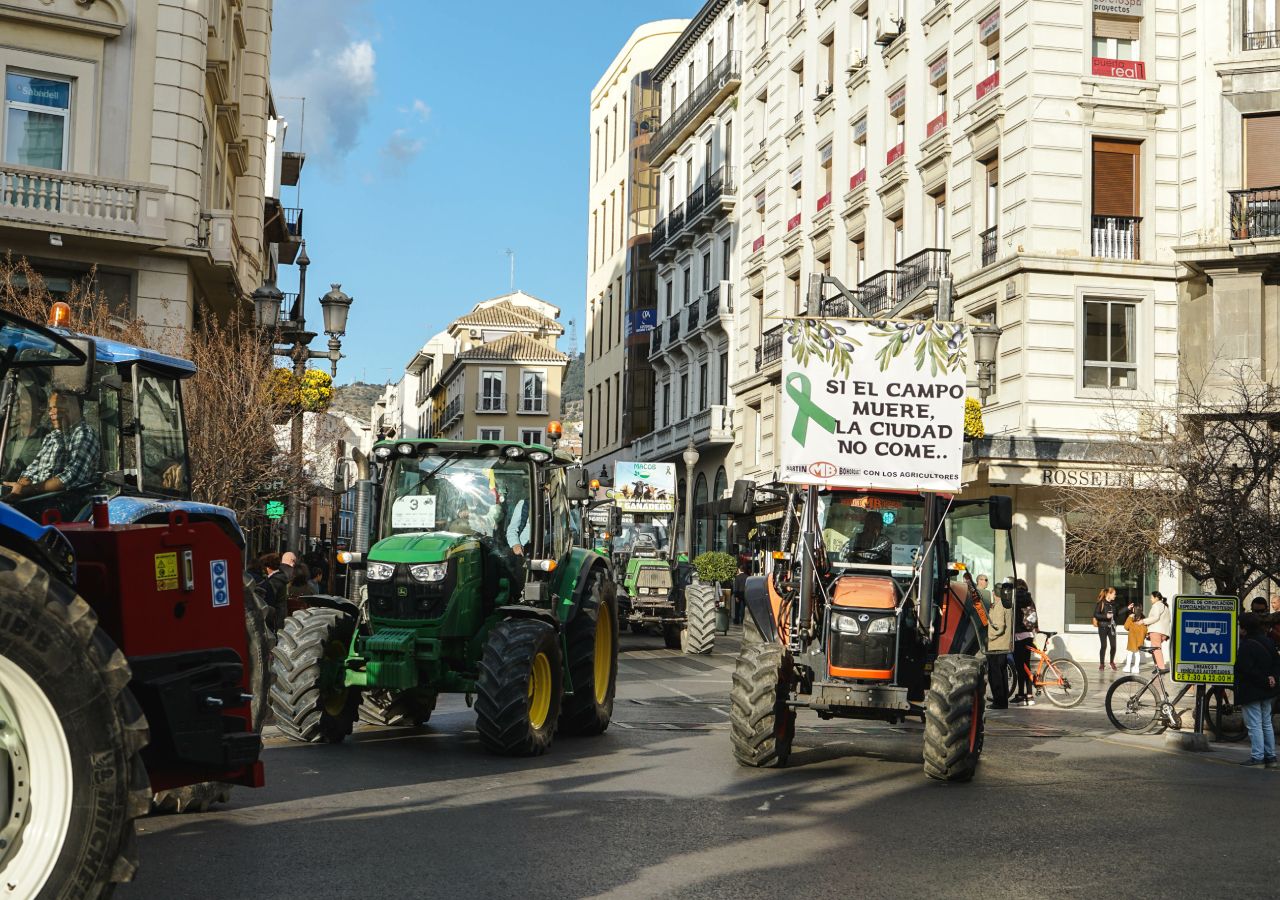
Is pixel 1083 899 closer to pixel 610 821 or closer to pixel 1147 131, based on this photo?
pixel 610 821

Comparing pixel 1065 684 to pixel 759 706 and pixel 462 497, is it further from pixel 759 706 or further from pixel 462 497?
pixel 462 497

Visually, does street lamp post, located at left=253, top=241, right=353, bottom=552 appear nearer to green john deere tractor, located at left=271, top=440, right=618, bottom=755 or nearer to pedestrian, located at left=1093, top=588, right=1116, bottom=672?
green john deere tractor, located at left=271, top=440, right=618, bottom=755

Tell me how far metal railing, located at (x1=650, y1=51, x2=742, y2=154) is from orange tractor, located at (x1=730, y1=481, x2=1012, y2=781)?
130 ft

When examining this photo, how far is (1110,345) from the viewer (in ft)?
105

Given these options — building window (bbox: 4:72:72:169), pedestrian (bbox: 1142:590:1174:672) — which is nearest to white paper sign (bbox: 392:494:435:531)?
building window (bbox: 4:72:72:169)

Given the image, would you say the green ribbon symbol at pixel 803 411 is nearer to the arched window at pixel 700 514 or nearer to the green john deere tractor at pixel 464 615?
the green john deere tractor at pixel 464 615

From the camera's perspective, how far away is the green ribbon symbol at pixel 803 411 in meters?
14.1

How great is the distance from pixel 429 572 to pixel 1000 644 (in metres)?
11.0

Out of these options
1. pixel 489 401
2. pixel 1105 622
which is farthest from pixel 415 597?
pixel 489 401

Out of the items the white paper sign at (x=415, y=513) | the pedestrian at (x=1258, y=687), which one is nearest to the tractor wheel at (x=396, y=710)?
the white paper sign at (x=415, y=513)

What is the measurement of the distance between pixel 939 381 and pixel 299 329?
11.0 m

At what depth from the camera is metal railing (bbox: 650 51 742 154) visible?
2062 inches

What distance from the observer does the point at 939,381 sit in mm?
14047

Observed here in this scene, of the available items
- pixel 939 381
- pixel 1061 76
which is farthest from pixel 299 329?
pixel 1061 76
